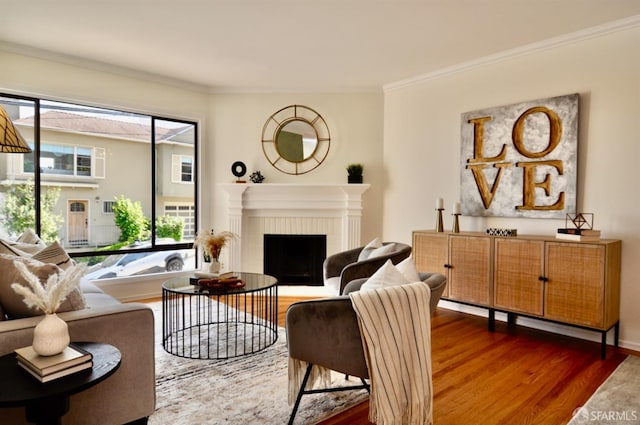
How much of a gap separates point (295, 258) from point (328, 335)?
3.35 metres

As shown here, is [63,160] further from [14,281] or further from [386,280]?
[386,280]

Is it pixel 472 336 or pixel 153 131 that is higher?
pixel 153 131

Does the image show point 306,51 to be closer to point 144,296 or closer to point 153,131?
point 153,131

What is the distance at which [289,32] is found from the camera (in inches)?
138

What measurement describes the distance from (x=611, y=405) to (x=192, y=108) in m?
5.05

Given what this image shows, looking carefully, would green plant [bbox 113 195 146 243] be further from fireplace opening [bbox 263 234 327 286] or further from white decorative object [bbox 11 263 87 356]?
white decorative object [bbox 11 263 87 356]

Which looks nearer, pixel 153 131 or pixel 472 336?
pixel 472 336

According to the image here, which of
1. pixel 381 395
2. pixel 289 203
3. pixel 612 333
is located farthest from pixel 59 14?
pixel 612 333

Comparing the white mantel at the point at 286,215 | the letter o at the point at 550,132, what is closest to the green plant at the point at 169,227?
the white mantel at the point at 286,215

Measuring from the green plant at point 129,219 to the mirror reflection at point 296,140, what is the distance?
1.92 meters

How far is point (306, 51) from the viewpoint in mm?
3924

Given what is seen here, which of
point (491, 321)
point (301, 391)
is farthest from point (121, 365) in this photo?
point (491, 321)

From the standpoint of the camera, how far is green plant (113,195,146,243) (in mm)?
4602

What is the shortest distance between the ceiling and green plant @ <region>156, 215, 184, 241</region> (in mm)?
1763
